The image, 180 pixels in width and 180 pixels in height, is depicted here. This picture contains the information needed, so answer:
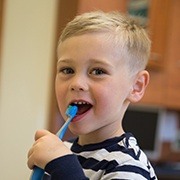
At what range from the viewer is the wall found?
7.33ft

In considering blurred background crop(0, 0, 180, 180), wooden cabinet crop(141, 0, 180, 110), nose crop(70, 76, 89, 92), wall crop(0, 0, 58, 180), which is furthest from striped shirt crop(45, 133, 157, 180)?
wooden cabinet crop(141, 0, 180, 110)

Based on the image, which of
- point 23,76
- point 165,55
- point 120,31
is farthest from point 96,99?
point 165,55

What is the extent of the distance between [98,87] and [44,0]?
1.64 meters

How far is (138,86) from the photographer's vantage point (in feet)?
2.81

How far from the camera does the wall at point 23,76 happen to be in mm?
2234

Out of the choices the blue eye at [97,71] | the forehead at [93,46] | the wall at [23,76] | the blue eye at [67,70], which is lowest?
the wall at [23,76]

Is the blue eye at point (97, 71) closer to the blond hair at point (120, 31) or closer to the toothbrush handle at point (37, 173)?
the blond hair at point (120, 31)

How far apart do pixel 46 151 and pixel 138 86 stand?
0.24m

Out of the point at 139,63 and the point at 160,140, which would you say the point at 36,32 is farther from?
the point at 139,63

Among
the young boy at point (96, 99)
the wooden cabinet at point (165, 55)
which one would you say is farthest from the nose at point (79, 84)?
the wooden cabinet at point (165, 55)

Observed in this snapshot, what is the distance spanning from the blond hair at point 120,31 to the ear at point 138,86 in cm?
2

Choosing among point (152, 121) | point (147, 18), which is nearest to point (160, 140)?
point (152, 121)

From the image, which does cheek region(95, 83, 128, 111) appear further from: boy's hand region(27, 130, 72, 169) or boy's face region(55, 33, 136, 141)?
boy's hand region(27, 130, 72, 169)

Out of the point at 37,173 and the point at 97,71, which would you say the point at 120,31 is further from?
the point at 37,173
